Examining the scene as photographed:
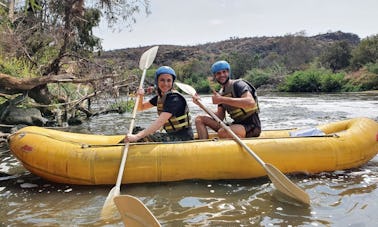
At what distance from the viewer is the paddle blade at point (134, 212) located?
2900 millimetres

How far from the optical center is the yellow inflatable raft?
4.16 m

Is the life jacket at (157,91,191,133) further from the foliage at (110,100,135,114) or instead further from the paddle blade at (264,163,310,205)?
the foliage at (110,100,135,114)

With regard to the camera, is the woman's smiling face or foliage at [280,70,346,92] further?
foliage at [280,70,346,92]

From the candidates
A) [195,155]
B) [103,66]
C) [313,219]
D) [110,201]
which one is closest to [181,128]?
[195,155]

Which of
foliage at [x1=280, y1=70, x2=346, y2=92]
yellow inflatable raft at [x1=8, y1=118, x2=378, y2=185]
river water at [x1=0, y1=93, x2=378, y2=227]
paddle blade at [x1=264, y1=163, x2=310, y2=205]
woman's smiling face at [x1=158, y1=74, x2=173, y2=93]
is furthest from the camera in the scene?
foliage at [x1=280, y1=70, x2=346, y2=92]

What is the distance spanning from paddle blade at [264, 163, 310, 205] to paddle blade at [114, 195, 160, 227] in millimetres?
1447

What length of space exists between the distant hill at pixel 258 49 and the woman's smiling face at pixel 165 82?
2102 inches

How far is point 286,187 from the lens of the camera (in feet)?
12.0

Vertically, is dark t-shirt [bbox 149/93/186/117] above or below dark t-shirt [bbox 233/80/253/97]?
below

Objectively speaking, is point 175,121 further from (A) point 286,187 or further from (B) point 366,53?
(B) point 366,53

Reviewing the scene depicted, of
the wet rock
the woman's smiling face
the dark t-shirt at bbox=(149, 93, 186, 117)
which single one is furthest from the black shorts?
the wet rock

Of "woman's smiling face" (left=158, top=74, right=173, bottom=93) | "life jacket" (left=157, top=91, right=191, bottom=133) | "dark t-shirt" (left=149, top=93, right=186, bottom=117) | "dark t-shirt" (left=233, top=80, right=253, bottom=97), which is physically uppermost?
"woman's smiling face" (left=158, top=74, right=173, bottom=93)

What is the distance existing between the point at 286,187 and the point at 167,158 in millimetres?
1335

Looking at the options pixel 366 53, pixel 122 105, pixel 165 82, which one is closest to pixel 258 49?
pixel 366 53
